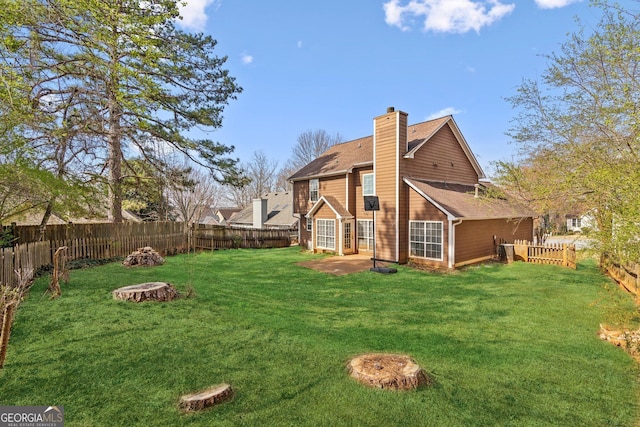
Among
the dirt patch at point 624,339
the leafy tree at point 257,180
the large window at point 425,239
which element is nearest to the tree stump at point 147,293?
the dirt patch at point 624,339

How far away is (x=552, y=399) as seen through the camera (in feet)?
12.1

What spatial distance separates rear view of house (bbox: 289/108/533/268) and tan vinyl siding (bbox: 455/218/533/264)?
44 mm

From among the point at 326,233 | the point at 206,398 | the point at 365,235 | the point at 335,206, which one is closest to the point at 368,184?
the point at 335,206

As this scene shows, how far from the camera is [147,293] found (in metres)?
6.78

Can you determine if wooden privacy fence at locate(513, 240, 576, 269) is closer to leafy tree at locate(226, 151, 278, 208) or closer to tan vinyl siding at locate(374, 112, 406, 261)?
tan vinyl siding at locate(374, 112, 406, 261)

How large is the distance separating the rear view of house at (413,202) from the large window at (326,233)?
57 mm

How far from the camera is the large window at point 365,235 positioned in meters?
15.3

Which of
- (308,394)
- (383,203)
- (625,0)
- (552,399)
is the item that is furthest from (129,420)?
(383,203)

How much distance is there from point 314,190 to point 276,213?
40.7 ft

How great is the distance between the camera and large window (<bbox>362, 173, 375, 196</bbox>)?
1512 cm

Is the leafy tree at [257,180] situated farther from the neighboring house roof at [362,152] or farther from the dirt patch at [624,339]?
the dirt patch at [624,339]

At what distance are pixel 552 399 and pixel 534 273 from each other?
30.5 feet

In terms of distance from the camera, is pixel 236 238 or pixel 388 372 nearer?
pixel 388 372

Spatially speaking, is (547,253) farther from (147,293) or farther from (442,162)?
(147,293)
